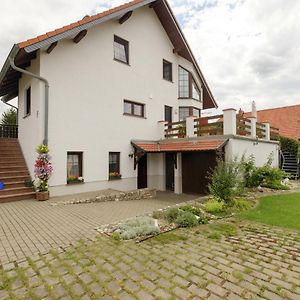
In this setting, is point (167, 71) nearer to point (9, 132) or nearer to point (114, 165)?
point (114, 165)

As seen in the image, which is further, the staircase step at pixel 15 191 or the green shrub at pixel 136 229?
the staircase step at pixel 15 191

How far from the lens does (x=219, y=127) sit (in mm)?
12031

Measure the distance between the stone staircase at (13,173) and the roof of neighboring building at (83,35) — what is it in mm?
3699

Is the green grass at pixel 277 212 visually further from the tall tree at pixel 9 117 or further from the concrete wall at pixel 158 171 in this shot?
the tall tree at pixel 9 117

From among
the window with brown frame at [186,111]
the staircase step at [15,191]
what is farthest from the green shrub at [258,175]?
the staircase step at [15,191]

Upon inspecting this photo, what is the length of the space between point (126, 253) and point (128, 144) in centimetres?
945

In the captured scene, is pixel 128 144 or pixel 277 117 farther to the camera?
pixel 277 117

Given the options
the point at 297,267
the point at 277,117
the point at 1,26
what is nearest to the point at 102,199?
the point at 297,267

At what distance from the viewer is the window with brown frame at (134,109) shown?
45.3 feet

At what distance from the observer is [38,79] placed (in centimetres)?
1028

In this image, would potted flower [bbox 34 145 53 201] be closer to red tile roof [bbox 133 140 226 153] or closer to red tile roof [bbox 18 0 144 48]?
red tile roof [bbox 18 0 144 48]

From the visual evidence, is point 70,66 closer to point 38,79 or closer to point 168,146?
point 38,79

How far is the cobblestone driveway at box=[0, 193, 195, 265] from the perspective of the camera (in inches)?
186

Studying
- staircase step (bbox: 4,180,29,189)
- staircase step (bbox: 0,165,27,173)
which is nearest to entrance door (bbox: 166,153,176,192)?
staircase step (bbox: 0,165,27,173)
